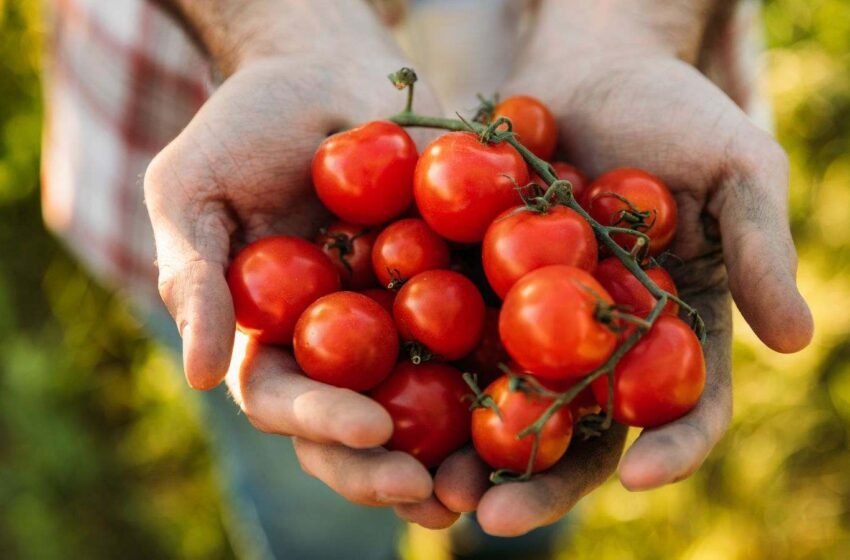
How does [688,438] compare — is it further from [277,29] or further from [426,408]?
[277,29]

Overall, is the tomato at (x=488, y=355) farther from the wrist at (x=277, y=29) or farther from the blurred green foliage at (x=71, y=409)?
the blurred green foliage at (x=71, y=409)

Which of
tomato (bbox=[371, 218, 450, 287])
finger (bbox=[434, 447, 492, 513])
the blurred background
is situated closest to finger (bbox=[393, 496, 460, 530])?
finger (bbox=[434, 447, 492, 513])

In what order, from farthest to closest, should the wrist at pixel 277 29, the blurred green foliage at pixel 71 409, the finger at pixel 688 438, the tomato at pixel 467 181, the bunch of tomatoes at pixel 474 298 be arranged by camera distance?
the blurred green foliage at pixel 71 409 → the wrist at pixel 277 29 → the tomato at pixel 467 181 → the bunch of tomatoes at pixel 474 298 → the finger at pixel 688 438

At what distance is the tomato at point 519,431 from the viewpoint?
199 cm

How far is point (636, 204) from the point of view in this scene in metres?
2.41

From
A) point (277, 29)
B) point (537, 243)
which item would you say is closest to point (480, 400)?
point (537, 243)

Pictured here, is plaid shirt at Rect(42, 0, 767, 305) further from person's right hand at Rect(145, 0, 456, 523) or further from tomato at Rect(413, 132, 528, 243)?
tomato at Rect(413, 132, 528, 243)

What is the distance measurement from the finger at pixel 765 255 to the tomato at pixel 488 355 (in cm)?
61

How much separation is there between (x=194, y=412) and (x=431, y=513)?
2.71 m

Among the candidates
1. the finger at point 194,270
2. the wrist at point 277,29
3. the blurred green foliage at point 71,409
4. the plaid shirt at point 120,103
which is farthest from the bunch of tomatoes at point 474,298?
the blurred green foliage at point 71,409

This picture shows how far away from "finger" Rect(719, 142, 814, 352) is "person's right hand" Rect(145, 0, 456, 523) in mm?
934

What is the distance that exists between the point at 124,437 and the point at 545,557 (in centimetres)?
213

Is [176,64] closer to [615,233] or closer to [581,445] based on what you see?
[615,233]

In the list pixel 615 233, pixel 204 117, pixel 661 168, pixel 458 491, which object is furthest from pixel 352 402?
pixel 661 168
